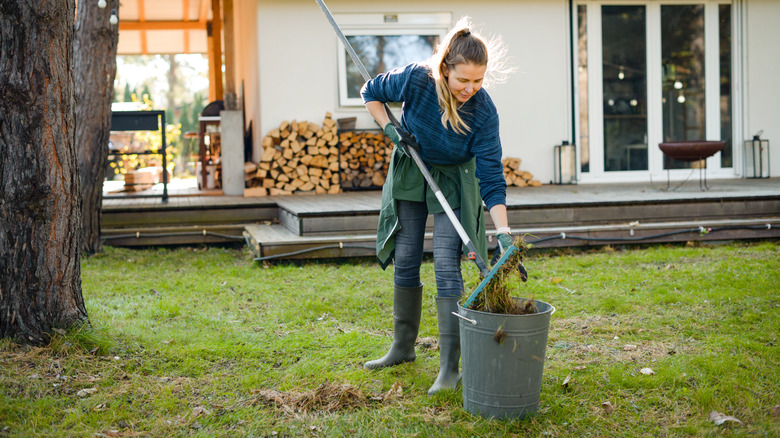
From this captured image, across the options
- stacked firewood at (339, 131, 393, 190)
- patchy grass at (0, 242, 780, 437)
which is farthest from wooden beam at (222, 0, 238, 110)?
patchy grass at (0, 242, 780, 437)

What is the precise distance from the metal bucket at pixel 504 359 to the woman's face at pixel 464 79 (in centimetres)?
79

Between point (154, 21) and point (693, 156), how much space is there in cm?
1075

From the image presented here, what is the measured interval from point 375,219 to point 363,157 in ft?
8.63

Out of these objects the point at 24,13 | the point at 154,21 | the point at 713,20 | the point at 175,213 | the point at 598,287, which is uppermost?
the point at 154,21

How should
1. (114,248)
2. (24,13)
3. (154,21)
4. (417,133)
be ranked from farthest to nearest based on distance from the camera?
(154,21) < (114,248) < (24,13) < (417,133)

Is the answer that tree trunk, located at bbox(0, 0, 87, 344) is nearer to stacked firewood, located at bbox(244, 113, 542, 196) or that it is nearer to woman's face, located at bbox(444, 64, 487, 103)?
woman's face, located at bbox(444, 64, 487, 103)

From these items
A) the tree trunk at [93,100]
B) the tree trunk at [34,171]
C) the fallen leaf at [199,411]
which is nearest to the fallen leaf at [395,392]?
the fallen leaf at [199,411]

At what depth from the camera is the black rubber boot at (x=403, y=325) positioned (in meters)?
3.08

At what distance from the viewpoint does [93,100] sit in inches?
229

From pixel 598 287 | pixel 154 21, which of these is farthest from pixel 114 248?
pixel 154 21

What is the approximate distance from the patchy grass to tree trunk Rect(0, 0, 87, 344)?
171mm

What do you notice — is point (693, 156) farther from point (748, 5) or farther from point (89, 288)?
point (89, 288)

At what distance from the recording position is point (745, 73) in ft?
29.9

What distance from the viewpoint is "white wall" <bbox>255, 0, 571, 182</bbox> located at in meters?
8.34
